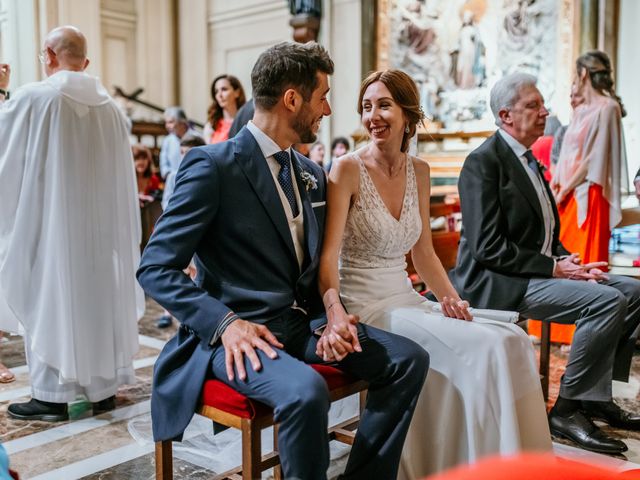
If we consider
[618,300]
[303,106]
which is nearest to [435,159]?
[618,300]

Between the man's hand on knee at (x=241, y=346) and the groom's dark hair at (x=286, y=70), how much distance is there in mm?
753

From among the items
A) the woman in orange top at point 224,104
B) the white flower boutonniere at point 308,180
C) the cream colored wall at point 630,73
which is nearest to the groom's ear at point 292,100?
the white flower boutonniere at point 308,180

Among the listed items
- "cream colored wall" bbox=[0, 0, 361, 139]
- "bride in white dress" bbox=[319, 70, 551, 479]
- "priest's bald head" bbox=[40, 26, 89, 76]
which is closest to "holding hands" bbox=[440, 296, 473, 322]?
"bride in white dress" bbox=[319, 70, 551, 479]

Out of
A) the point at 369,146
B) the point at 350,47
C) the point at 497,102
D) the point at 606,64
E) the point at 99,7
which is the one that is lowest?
the point at 369,146

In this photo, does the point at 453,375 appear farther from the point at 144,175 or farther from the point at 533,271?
the point at 144,175

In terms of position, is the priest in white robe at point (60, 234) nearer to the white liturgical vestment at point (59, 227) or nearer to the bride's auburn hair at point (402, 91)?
the white liturgical vestment at point (59, 227)

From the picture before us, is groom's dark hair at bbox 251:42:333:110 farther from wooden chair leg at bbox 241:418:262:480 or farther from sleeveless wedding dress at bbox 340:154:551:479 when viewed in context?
wooden chair leg at bbox 241:418:262:480

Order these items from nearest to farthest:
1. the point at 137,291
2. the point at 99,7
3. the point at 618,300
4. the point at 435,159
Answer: the point at 618,300, the point at 137,291, the point at 435,159, the point at 99,7

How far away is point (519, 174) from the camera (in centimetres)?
348

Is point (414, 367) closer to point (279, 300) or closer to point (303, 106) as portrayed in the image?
point (279, 300)

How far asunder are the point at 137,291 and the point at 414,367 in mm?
2191

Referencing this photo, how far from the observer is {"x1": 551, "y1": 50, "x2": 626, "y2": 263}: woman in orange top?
4.97 meters

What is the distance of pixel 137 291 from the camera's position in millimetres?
4078

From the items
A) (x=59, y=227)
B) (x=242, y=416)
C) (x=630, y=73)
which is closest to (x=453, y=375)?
(x=242, y=416)
